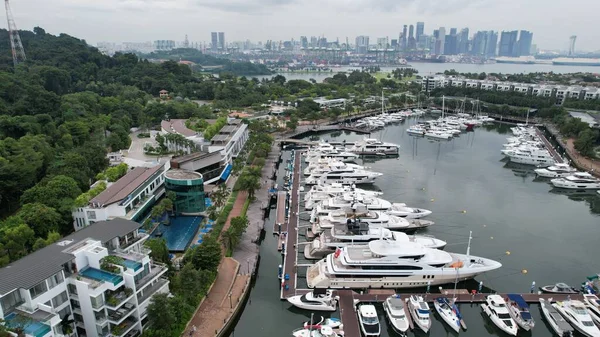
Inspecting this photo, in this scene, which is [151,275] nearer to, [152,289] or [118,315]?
[152,289]

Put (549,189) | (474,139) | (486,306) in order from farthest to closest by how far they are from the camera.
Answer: (474,139)
(549,189)
(486,306)

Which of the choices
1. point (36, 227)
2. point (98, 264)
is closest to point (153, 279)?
point (98, 264)

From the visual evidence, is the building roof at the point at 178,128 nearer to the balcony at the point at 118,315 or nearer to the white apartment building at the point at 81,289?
the white apartment building at the point at 81,289

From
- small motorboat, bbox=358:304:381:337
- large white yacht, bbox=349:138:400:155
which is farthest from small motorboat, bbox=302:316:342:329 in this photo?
large white yacht, bbox=349:138:400:155

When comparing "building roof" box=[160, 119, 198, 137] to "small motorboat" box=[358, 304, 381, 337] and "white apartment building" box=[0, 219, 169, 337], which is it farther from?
"small motorboat" box=[358, 304, 381, 337]

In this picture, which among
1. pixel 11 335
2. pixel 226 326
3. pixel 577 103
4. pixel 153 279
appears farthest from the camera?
pixel 577 103

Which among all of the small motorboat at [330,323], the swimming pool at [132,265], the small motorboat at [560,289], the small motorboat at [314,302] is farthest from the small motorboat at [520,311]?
the swimming pool at [132,265]

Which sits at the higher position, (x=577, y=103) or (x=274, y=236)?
(x=577, y=103)

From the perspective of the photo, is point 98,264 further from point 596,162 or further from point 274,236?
point 596,162
